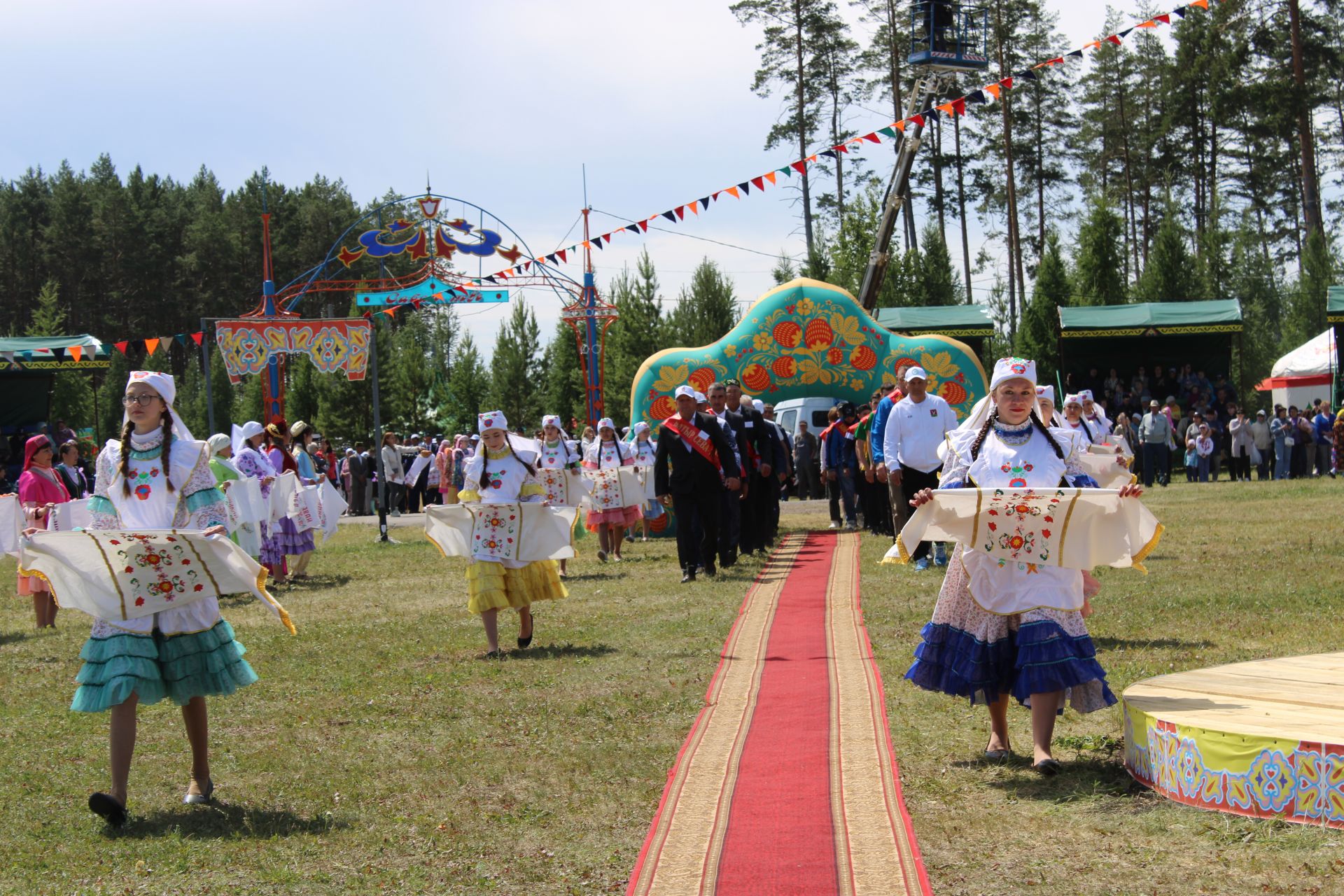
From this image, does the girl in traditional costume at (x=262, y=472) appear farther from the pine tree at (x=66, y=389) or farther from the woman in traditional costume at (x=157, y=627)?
the pine tree at (x=66, y=389)

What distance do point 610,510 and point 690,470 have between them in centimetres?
312

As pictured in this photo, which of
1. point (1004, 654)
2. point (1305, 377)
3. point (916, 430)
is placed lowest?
point (1004, 654)

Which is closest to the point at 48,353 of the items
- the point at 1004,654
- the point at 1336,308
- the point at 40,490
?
the point at 40,490

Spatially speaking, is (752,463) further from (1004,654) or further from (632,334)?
(632,334)

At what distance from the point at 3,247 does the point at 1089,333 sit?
6197 cm

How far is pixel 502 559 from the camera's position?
9.79 metres

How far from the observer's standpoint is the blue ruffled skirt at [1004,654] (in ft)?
18.5

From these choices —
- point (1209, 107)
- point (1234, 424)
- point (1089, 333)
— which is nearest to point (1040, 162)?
point (1209, 107)

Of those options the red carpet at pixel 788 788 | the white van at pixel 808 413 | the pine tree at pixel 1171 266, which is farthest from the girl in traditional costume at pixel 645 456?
the pine tree at pixel 1171 266

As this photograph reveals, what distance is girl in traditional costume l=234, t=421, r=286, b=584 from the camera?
1471 centimetres

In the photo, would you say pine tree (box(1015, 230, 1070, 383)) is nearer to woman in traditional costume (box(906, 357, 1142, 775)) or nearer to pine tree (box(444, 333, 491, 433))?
pine tree (box(444, 333, 491, 433))

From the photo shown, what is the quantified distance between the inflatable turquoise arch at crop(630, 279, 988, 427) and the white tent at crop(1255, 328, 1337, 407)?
1679 cm

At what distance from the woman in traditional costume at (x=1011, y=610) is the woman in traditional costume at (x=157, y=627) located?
3.04m

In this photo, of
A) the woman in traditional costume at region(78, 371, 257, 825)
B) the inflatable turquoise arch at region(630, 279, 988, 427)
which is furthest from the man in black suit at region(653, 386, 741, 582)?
the woman in traditional costume at region(78, 371, 257, 825)
